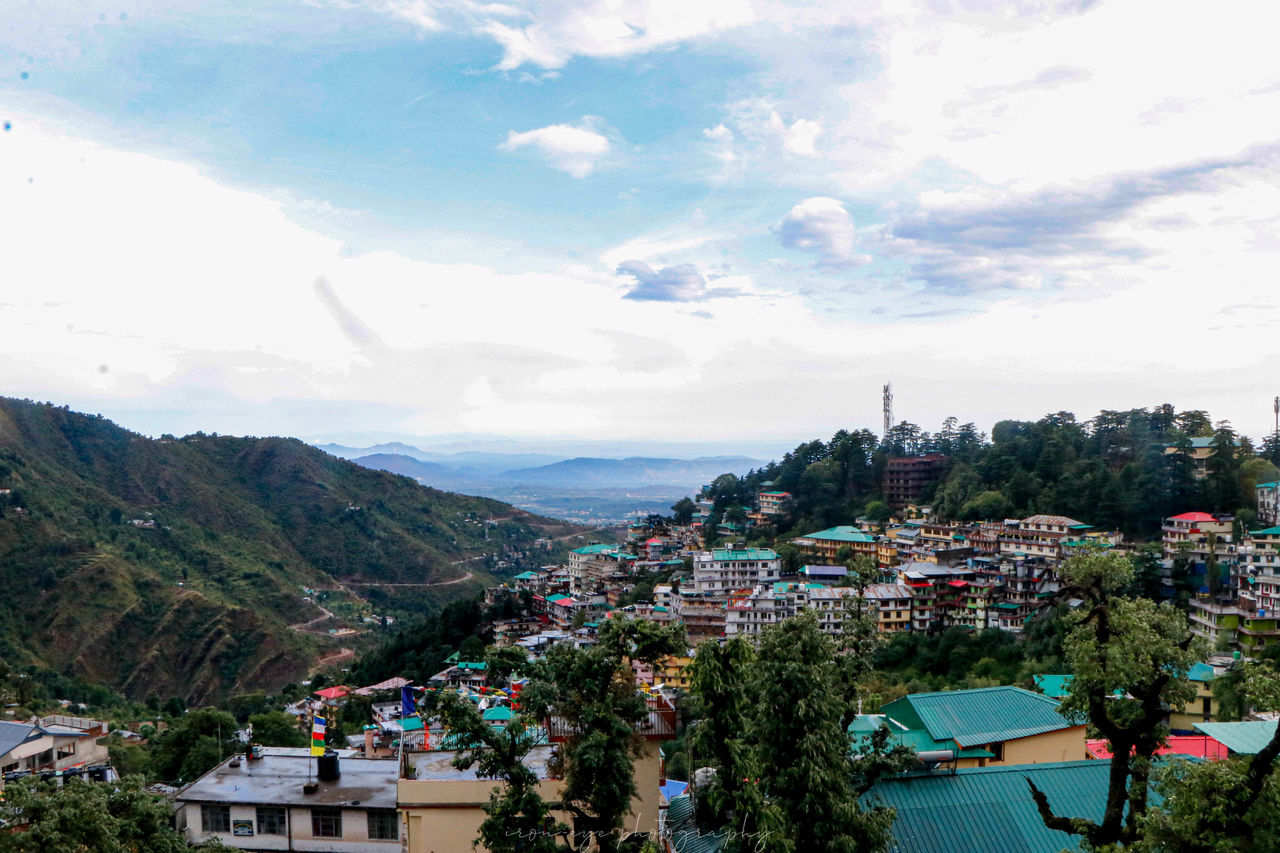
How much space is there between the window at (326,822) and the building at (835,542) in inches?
1410

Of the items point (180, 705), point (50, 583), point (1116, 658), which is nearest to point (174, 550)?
point (50, 583)

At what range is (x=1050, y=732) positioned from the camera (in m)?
13.2

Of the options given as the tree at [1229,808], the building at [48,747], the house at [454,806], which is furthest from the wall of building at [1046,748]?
the building at [48,747]

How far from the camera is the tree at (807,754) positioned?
828 cm

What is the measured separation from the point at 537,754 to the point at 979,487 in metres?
38.3

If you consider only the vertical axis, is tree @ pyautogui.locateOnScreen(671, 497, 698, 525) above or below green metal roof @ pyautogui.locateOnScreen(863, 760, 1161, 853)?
below

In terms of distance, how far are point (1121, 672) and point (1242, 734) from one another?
6.57m

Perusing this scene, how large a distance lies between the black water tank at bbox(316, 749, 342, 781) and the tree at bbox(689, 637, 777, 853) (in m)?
7.42

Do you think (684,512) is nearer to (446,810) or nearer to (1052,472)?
(1052,472)

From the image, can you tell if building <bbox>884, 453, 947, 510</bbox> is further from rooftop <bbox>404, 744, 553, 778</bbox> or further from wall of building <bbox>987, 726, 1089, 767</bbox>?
rooftop <bbox>404, 744, 553, 778</bbox>

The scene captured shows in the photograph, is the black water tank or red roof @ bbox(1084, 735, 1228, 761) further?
the black water tank

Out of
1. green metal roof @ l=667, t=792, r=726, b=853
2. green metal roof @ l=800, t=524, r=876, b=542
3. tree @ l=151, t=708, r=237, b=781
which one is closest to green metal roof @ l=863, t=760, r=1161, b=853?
green metal roof @ l=667, t=792, r=726, b=853

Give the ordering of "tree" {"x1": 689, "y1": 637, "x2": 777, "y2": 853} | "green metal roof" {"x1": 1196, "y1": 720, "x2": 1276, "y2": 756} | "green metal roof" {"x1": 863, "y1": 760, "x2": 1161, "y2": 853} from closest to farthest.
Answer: "tree" {"x1": 689, "y1": 637, "x2": 777, "y2": 853} < "green metal roof" {"x1": 863, "y1": 760, "x2": 1161, "y2": 853} < "green metal roof" {"x1": 1196, "y1": 720, "x2": 1276, "y2": 756}

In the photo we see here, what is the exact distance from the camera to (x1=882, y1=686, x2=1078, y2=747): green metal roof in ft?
42.3
